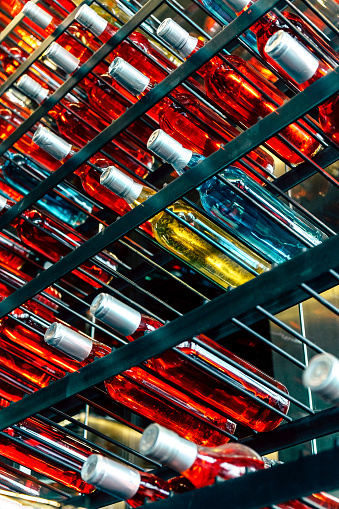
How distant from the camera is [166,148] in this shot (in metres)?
0.61

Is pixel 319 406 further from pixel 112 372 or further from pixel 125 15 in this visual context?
pixel 125 15

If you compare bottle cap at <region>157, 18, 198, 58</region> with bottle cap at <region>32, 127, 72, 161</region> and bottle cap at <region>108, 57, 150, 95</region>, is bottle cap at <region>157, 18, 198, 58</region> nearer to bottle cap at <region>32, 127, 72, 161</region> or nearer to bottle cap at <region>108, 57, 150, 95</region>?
bottle cap at <region>108, 57, 150, 95</region>

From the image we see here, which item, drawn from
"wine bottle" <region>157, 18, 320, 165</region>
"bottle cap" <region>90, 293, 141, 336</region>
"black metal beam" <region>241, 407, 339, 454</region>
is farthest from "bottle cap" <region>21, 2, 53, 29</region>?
"black metal beam" <region>241, 407, 339, 454</region>

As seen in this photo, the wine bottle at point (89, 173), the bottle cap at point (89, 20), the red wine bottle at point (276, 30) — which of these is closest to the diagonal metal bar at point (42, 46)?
the bottle cap at point (89, 20)

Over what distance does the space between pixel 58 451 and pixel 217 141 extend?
0.39 meters

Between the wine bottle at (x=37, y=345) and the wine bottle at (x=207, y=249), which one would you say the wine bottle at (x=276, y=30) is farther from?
the wine bottle at (x=37, y=345)

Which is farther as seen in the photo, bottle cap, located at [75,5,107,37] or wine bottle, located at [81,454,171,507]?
bottle cap, located at [75,5,107,37]

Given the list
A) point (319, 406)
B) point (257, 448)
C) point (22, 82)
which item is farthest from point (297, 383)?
point (22, 82)

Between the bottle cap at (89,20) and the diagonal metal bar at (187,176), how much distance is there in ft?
→ 0.62

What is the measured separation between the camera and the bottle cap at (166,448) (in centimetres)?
45

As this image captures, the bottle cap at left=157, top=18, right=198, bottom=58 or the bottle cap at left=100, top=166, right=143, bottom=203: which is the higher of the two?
the bottle cap at left=157, top=18, right=198, bottom=58

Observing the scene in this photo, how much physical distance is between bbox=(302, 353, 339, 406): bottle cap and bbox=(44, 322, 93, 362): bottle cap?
0.85ft

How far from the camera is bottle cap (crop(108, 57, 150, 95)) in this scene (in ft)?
2.20

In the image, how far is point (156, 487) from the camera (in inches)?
22.9
